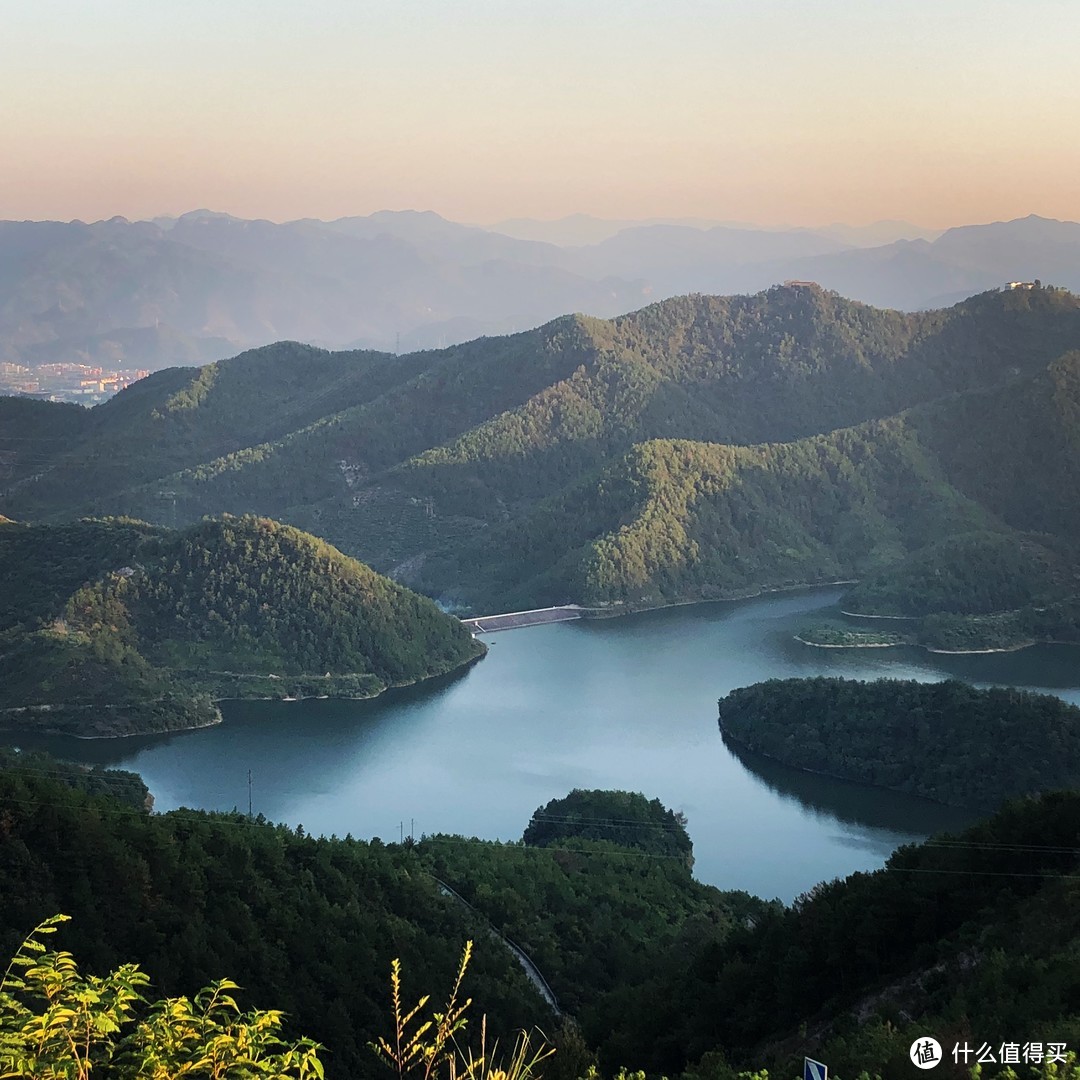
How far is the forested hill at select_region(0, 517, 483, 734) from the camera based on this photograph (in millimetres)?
44562

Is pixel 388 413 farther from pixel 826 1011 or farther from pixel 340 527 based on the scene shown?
pixel 826 1011

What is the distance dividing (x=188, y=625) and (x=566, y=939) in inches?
1110

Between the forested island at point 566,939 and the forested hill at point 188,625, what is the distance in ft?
69.1

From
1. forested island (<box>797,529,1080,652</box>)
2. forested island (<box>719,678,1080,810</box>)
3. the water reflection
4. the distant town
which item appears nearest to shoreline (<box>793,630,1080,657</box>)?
forested island (<box>797,529,1080,652</box>)

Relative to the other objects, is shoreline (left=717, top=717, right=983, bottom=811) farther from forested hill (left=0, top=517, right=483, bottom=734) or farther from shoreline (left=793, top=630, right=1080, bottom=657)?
forested hill (left=0, top=517, right=483, bottom=734)

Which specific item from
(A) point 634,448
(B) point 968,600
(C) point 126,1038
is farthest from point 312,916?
(A) point 634,448

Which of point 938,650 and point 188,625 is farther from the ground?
point 188,625

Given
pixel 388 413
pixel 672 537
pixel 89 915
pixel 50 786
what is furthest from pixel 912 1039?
pixel 388 413

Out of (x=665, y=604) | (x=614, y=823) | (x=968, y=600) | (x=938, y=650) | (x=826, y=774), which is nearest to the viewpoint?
(x=614, y=823)

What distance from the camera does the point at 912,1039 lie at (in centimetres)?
1061

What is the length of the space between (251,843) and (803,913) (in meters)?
8.49

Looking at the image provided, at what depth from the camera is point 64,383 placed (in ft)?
587

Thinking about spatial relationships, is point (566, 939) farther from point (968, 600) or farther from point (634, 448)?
point (634, 448)

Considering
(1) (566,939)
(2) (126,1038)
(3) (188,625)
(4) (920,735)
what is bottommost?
(1) (566,939)
